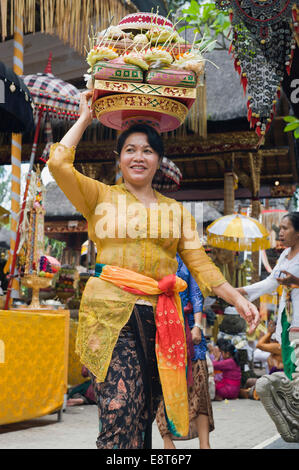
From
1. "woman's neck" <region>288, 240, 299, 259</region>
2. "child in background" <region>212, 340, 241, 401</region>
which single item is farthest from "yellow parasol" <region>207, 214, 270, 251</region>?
"woman's neck" <region>288, 240, 299, 259</region>

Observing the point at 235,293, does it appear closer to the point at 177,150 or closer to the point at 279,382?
the point at 279,382

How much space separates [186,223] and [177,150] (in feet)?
26.4

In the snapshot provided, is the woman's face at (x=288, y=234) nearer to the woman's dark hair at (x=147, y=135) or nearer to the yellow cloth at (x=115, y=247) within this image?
the yellow cloth at (x=115, y=247)

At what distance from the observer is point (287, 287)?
438 centimetres

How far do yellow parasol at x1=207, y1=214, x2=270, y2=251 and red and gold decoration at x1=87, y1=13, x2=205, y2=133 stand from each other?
6580mm

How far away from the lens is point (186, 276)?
169 inches

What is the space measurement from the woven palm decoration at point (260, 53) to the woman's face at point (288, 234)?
0.84 m

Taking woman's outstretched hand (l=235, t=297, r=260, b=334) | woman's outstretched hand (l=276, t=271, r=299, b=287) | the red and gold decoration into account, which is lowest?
woman's outstretched hand (l=235, t=297, r=260, b=334)

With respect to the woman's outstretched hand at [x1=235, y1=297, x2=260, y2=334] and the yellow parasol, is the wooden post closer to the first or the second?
the yellow parasol

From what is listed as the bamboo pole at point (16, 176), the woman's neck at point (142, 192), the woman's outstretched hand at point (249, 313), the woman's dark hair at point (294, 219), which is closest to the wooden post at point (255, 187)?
the bamboo pole at point (16, 176)

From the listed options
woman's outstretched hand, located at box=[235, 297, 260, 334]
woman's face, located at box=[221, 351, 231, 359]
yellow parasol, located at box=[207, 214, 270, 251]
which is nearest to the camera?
woman's outstretched hand, located at box=[235, 297, 260, 334]

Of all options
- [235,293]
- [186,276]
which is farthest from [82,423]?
[235,293]

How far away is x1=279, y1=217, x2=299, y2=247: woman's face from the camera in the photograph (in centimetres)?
447

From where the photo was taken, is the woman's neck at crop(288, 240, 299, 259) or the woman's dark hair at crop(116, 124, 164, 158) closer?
the woman's dark hair at crop(116, 124, 164, 158)
